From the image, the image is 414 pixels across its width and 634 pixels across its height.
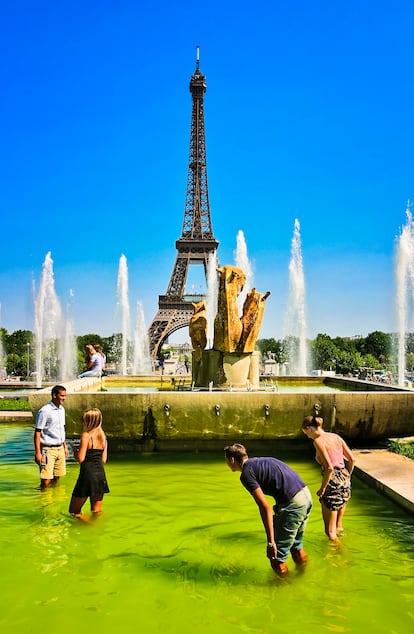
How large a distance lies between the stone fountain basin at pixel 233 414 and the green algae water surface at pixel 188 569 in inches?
91.3

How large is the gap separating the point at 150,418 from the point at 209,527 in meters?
4.17

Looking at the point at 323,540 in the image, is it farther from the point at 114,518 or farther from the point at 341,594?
the point at 114,518

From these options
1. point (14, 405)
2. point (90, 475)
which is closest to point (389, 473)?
point (90, 475)

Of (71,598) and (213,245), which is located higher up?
(213,245)

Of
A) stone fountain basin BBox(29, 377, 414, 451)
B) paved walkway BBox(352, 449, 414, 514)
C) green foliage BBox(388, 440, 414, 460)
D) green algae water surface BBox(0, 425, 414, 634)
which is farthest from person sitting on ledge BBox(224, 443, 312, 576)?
stone fountain basin BBox(29, 377, 414, 451)

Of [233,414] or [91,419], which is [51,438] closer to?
[91,419]

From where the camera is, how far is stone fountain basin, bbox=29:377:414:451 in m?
10.5

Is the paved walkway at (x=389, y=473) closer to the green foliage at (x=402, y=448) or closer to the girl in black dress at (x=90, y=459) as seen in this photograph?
the green foliage at (x=402, y=448)

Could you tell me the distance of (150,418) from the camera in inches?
419

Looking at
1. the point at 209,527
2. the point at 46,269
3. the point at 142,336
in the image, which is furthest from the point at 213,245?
the point at 209,527

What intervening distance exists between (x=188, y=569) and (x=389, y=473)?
162 inches

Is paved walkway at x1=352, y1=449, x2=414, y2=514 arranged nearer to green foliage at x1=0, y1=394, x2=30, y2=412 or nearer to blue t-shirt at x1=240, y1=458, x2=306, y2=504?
blue t-shirt at x1=240, y1=458, x2=306, y2=504

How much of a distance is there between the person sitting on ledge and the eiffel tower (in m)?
50.5

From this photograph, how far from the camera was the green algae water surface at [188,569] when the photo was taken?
172 inches
